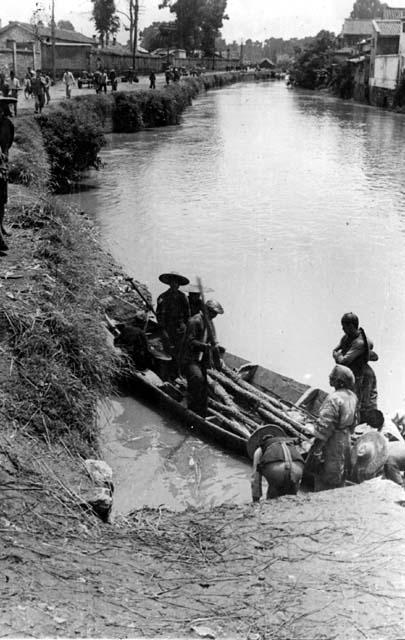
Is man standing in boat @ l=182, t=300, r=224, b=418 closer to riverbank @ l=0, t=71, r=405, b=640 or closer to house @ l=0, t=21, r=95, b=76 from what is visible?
riverbank @ l=0, t=71, r=405, b=640

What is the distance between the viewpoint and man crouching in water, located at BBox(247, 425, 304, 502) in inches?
271

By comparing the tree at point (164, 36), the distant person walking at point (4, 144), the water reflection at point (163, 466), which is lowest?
the water reflection at point (163, 466)

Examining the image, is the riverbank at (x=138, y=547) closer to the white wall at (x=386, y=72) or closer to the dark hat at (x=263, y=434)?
the dark hat at (x=263, y=434)

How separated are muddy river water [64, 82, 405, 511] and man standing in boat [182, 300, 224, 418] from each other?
1.88 feet

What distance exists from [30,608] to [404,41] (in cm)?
6320

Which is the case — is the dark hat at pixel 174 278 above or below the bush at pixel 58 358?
above

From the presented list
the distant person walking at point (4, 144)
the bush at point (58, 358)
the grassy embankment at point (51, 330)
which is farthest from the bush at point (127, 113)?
the bush at point (58, 358)

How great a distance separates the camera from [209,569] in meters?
5.29

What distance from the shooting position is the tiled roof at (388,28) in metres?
66.5

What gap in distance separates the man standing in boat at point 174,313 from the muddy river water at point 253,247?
1.10 meters

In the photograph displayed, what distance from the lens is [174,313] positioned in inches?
414

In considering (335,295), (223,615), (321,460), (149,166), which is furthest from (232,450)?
(149,166)

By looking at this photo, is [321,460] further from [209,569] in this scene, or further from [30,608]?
[30,608]

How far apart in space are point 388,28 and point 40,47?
33609mm
